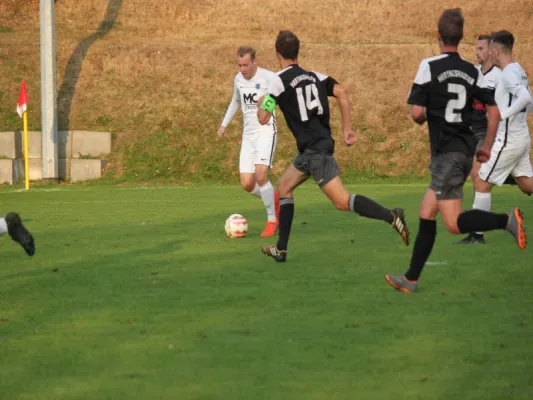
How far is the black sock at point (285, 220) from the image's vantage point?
33.5ft

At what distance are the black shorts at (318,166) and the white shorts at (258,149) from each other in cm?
258

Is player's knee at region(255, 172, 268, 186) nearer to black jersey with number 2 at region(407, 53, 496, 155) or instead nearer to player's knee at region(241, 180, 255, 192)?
player's knee at region(241, 180, 255, 192)

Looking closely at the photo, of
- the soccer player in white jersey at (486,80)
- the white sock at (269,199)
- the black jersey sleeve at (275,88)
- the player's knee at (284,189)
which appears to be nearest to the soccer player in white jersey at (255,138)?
the white sock at (269,199)

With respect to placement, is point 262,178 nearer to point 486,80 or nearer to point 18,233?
point 486,80

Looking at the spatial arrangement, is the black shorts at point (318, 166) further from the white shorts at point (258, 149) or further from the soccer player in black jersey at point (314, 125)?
→ the white shorts at point (258, 149)

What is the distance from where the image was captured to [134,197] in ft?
67.8

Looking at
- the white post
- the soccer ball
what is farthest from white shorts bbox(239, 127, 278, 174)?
the white post

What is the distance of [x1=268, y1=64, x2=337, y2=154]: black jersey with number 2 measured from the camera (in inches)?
386

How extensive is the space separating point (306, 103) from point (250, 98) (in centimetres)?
374

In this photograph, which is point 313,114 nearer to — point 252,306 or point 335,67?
point 252,306

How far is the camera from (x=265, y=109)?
9.52m

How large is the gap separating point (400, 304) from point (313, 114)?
8.97ft

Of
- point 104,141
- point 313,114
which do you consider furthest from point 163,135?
point 313,114

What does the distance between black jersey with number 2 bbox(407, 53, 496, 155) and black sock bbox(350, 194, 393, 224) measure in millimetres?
1786
